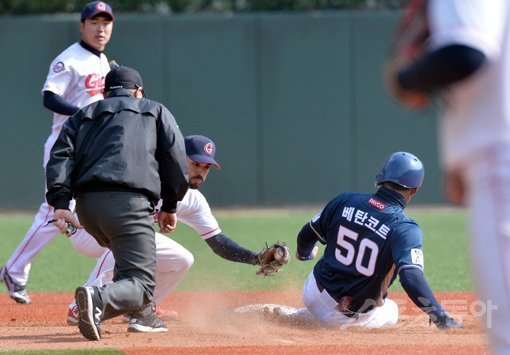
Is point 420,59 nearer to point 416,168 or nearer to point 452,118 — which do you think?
point 452,118

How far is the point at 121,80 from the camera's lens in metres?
5.02

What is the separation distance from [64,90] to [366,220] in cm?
256

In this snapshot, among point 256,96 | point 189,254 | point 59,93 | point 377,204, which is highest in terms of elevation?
point 59,93

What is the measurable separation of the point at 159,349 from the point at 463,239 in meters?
7.22

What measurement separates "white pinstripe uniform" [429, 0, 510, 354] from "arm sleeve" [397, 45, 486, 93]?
0.03m

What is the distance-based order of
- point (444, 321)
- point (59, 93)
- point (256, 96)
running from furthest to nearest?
point (256, 96) < point (59, 93) < point (444, 321)

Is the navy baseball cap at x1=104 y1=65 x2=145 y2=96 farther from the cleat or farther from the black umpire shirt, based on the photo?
the cleat

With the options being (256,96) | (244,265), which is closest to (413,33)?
(244,265)

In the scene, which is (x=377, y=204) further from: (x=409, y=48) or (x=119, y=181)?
(x=409, y=48)

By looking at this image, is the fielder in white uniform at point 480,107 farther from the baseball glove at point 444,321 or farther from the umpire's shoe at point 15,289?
the umpire's shoe at point 15,289

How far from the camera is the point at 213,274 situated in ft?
28.1

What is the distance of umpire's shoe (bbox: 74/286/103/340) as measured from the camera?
4570 mm

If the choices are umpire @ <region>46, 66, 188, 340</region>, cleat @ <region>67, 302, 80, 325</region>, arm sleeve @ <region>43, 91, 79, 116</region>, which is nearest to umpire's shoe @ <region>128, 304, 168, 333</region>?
cleat @ <region>67, 302, 80, 325</region>

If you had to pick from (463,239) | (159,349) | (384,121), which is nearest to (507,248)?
(159,349)
